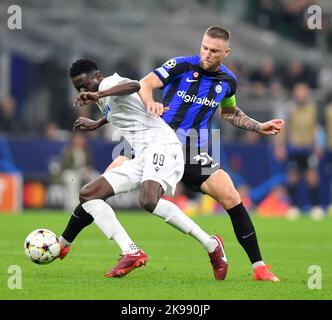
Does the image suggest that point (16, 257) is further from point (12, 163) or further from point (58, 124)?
point (58, 124)

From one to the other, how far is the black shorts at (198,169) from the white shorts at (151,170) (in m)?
0.16

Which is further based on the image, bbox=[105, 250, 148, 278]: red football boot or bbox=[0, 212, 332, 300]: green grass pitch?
bbox=[105, 250, 148, 278]: red football boot

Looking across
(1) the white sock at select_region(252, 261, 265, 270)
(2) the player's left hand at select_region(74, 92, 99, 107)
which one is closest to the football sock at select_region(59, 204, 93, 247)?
(2) the player's left hand at select_region(74, 92, 99, 107)

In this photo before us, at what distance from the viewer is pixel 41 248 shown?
9477 mm

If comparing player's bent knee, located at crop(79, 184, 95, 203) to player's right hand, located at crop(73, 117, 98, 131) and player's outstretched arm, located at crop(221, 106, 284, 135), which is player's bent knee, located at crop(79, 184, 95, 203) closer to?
player's right hand, located at crop(73, 117, 98, 131)

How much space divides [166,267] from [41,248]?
1.69m

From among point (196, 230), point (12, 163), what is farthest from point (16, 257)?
point (12, 163)

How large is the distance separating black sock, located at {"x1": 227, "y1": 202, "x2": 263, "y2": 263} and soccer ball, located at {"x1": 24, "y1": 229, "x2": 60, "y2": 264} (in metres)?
1.72

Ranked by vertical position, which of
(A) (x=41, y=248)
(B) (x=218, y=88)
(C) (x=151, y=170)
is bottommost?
(A) (x=41, y=248)

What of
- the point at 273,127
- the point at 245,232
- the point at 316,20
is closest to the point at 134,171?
the point at 245,232

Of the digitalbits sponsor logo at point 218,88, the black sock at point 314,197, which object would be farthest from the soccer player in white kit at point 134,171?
the black sock at point 314,197

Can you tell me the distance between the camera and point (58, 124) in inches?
930

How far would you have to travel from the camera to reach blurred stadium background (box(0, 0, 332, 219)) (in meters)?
21.1

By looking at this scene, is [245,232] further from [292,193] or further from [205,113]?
[292,193]
